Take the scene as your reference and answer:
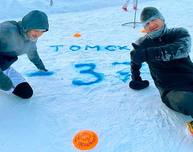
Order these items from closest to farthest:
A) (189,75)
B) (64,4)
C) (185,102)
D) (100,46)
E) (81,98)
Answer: (185,102), (189,75), (81,98), (100,46), (64,4)

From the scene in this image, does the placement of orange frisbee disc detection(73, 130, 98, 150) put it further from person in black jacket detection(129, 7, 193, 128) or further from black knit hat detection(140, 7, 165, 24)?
black knit hat detection(140, 7, 165, 24)

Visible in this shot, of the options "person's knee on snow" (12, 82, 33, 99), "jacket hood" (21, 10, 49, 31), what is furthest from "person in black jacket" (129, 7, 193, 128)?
"person's knee on snow" (12, 82, 33, 99)

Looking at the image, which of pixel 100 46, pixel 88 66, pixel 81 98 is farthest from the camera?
pixel 100 46

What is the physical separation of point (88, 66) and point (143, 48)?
0.76 m

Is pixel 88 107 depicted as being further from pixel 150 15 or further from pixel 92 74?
pixel 150 15

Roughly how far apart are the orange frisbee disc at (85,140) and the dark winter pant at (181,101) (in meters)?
0.47

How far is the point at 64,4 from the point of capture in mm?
5062

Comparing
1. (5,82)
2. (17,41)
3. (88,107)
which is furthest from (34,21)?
(88,107)

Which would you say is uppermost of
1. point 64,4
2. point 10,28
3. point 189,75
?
point 10,28

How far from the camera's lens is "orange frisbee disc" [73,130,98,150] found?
181cm

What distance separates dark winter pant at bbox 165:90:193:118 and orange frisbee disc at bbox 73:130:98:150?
47 cm

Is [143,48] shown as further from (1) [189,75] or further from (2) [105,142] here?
(2) [105,142]

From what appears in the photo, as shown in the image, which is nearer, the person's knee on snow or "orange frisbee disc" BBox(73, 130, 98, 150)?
"orange frisbee disc" BBox(73, 130, 98, 150)

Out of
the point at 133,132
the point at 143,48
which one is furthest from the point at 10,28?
the point at 133,132
